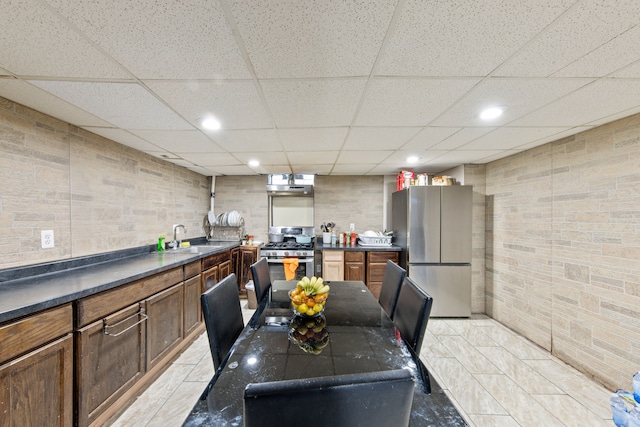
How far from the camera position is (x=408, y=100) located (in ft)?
5.47

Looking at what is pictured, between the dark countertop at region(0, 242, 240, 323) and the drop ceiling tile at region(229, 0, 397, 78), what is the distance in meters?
Answer: 1.64

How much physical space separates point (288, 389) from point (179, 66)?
1.52 meters

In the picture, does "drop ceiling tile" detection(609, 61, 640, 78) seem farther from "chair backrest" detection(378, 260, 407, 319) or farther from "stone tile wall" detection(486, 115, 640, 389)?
"chair backrest" detection(378, 260, 407, 319)

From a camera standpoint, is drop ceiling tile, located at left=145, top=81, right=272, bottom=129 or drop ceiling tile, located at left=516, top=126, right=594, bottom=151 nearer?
drop ceiling tile, located at left=145, top=81, right=272, bottom=129

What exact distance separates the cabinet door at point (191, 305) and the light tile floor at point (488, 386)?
0.62 feet

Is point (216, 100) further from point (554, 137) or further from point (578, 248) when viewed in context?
point (578, 248)

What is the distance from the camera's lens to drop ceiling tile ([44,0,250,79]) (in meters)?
0.94

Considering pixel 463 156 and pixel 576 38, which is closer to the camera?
pixel 576 38

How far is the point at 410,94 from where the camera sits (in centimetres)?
159

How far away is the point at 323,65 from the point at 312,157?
2.00 meters

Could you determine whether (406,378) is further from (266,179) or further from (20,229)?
(266,179)

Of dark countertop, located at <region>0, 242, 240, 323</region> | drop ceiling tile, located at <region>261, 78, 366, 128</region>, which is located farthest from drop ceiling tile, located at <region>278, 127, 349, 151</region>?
dark countertop, located at <region>0, 242, 240, 323</region>

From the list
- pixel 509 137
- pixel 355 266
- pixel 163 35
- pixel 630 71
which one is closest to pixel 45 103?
pixel 163 35

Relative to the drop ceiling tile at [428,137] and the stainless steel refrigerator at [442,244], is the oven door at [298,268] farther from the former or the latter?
the drop ceiling tile at [428,137]
